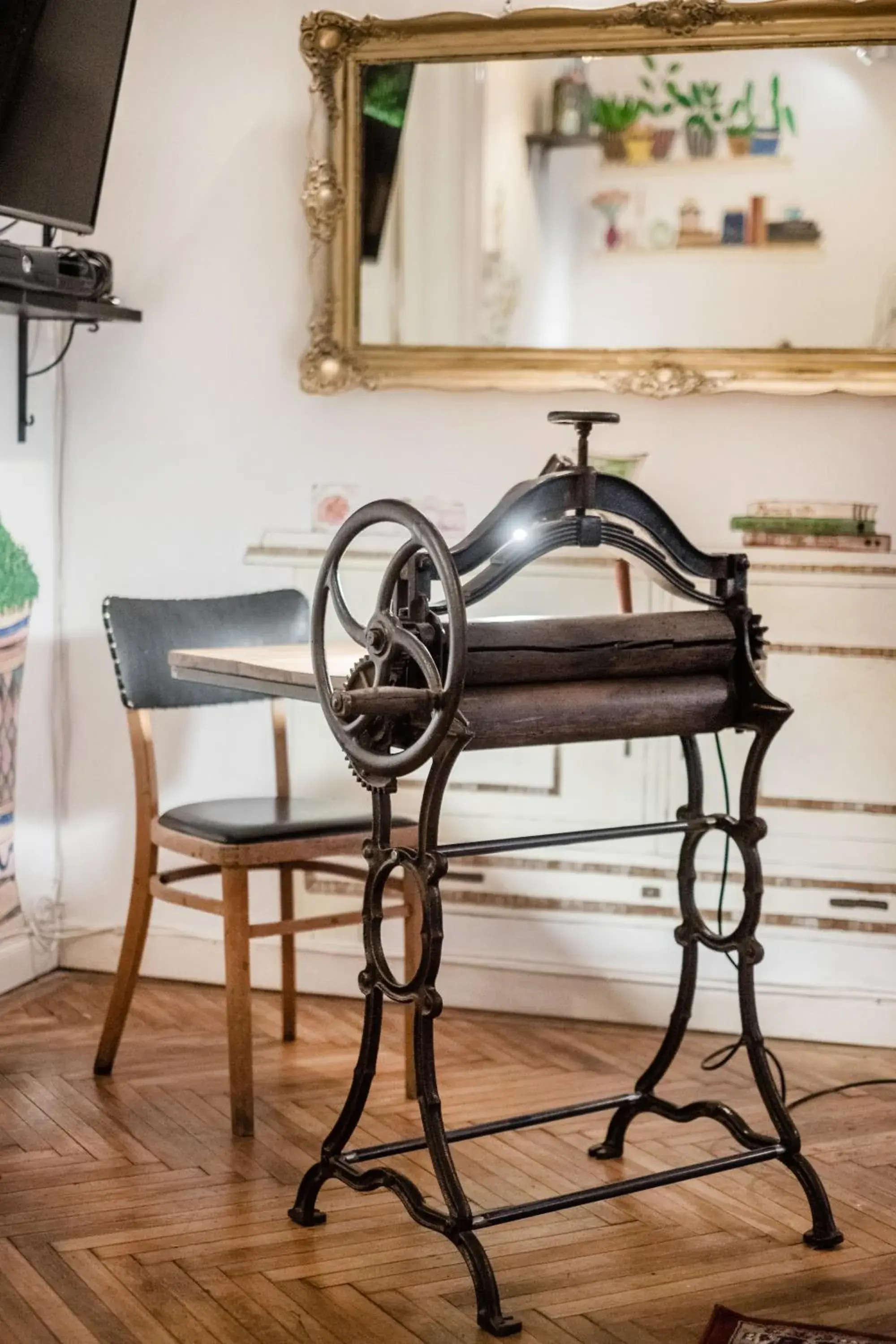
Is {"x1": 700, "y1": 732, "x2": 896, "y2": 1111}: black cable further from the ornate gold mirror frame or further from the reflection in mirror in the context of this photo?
the reflection in mirror

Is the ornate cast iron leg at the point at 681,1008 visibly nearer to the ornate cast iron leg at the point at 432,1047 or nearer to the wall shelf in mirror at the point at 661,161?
the ornate cast iron leg at the point at 432,1047

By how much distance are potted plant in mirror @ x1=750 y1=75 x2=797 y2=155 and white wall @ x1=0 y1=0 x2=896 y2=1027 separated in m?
0.50

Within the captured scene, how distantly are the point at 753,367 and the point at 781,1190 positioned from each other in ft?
5.42

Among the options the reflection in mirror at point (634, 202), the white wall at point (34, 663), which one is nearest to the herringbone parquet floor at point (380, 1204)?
the white wall at point (34, 663)

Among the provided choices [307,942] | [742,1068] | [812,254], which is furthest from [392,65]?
[742,1068]

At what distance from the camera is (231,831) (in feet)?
10.1

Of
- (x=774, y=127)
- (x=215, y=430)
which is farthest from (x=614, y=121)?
(x=215, y=430)

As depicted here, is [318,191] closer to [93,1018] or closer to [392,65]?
[392,65]

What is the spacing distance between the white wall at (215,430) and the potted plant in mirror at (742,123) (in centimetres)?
51

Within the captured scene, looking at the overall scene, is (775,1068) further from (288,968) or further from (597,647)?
(597,647)

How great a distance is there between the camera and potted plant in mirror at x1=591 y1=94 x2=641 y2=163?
3.52 meters

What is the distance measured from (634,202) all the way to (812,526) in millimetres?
771

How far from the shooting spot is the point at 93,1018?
3.70 m

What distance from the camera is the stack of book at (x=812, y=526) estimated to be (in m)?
3.53
